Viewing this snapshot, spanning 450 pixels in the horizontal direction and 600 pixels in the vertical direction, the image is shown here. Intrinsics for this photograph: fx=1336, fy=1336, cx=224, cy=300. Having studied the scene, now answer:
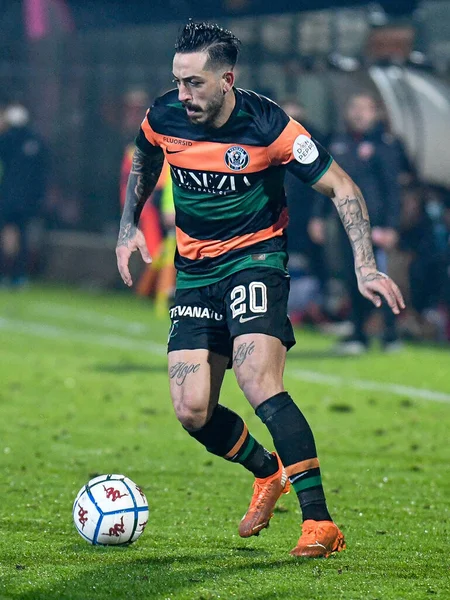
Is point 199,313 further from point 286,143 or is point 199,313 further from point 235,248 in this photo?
point 286,143

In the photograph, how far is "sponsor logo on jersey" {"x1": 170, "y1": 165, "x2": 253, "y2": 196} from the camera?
5.58m

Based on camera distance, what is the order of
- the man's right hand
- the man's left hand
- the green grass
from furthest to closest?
the man's right hand
the man's left hand
the green grass

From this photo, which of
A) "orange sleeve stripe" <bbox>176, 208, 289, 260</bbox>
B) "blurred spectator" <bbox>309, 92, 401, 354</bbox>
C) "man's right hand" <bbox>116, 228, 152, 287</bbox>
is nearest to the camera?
Answer: "orange sleeve stripe" <bbox>176, 208, 289, 260</bbox>

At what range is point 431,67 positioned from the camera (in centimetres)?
1394

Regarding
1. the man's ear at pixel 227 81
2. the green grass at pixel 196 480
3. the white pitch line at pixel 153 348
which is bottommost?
the green grass at pixel 196 480

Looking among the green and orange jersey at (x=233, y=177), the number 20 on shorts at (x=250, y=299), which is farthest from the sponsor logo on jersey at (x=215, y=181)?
the number 20 on shorts at (x=250, y=299)

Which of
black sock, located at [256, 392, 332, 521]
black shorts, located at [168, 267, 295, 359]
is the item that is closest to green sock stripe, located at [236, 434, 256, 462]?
black shorts, located at [168, 267, 295, 359]

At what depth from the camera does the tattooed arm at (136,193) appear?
233 inches

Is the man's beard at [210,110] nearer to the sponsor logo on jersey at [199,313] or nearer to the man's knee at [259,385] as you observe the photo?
the sponsor logo on jersey at [199,313]

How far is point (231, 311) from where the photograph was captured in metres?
5.53

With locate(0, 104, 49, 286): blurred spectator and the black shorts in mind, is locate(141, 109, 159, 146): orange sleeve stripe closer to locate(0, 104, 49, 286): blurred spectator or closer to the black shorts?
the black shorts

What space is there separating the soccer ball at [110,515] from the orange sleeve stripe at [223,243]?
1046 millimetres

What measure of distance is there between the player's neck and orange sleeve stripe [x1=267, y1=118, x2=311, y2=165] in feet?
0.73

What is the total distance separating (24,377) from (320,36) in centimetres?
652
